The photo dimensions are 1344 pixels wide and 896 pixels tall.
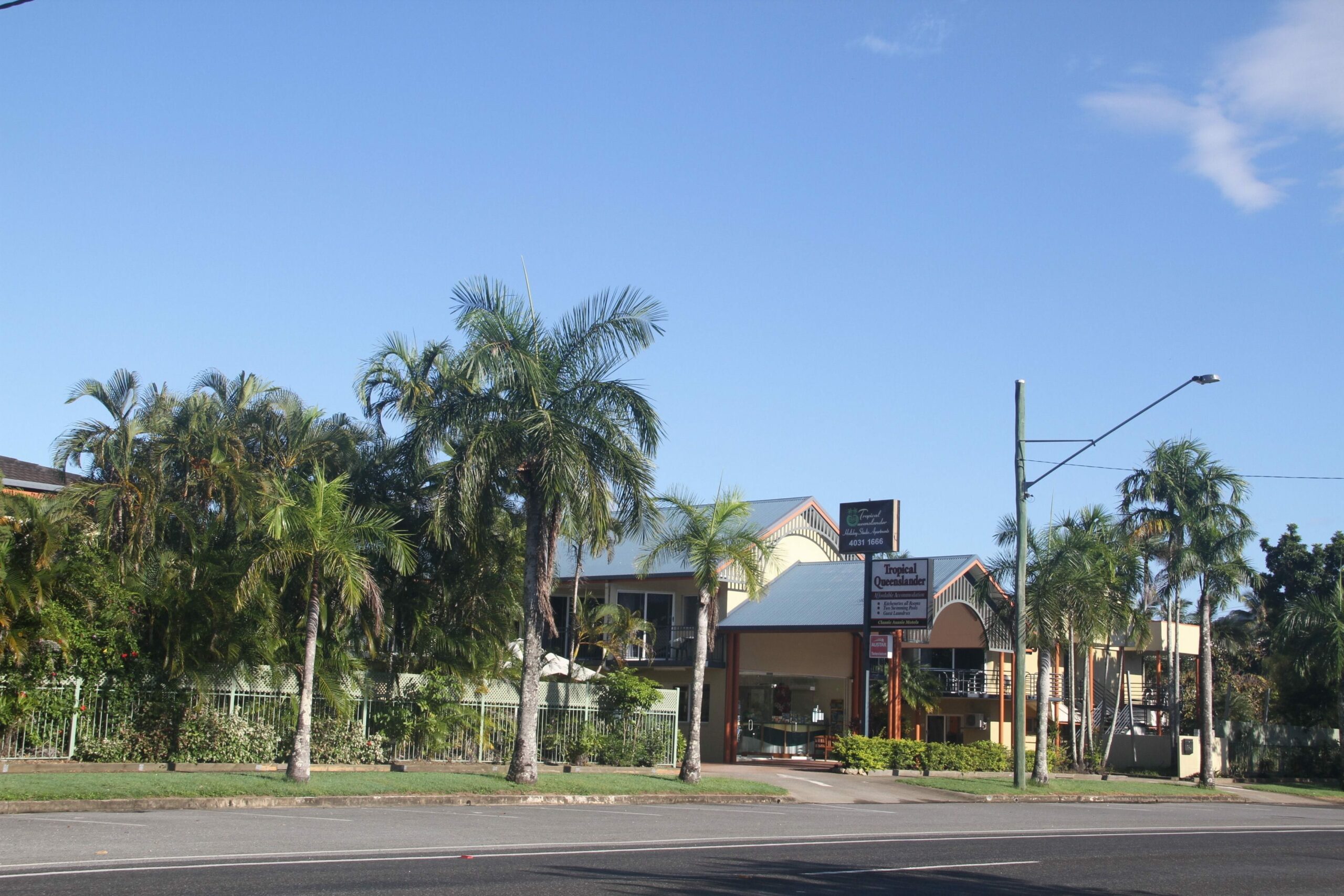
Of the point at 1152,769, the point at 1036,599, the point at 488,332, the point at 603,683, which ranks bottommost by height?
the point at 1152,769

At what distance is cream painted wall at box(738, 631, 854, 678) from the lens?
3659 centimetres

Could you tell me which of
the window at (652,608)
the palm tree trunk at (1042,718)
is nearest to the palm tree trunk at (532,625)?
the palm tree trunk at (1042,718)

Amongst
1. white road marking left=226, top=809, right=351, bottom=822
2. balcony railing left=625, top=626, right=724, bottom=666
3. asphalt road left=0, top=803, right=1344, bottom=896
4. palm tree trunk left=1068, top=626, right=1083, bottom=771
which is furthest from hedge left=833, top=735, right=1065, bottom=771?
white road marking left=226, top=809, right=351, bottom=822

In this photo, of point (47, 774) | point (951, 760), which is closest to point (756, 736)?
point (951, 760)

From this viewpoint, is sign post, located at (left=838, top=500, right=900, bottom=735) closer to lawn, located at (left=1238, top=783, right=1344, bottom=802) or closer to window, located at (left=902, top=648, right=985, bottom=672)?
window, located at (left=902, top=648, right=985, bottom=672)

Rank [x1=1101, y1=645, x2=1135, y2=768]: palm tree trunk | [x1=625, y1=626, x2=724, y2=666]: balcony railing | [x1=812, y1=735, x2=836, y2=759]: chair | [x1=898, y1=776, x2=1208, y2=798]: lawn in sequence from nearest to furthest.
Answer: [x1=898, y1=776, x2=1208, y2=798]: lawn, [x1=812, y1=735, x2=836, y2=759]: chair, [x1=625, y1=626, x2=724, y2=666]: balcony railing, [x1=1101, y1=645, x2=1135, y2=768]: palm tree trunk

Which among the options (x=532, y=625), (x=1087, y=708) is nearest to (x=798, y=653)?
(x=1087, y=708)

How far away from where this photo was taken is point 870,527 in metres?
31.5

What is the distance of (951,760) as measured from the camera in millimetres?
33094

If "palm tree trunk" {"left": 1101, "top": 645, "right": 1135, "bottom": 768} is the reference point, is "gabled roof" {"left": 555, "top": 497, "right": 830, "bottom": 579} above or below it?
above

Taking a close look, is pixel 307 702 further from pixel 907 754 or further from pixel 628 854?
pixel 907 754

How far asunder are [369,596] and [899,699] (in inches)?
771

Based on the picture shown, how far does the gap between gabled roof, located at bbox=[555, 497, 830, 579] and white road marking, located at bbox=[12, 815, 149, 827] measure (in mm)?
22312

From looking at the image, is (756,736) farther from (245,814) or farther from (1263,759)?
(245,814)
